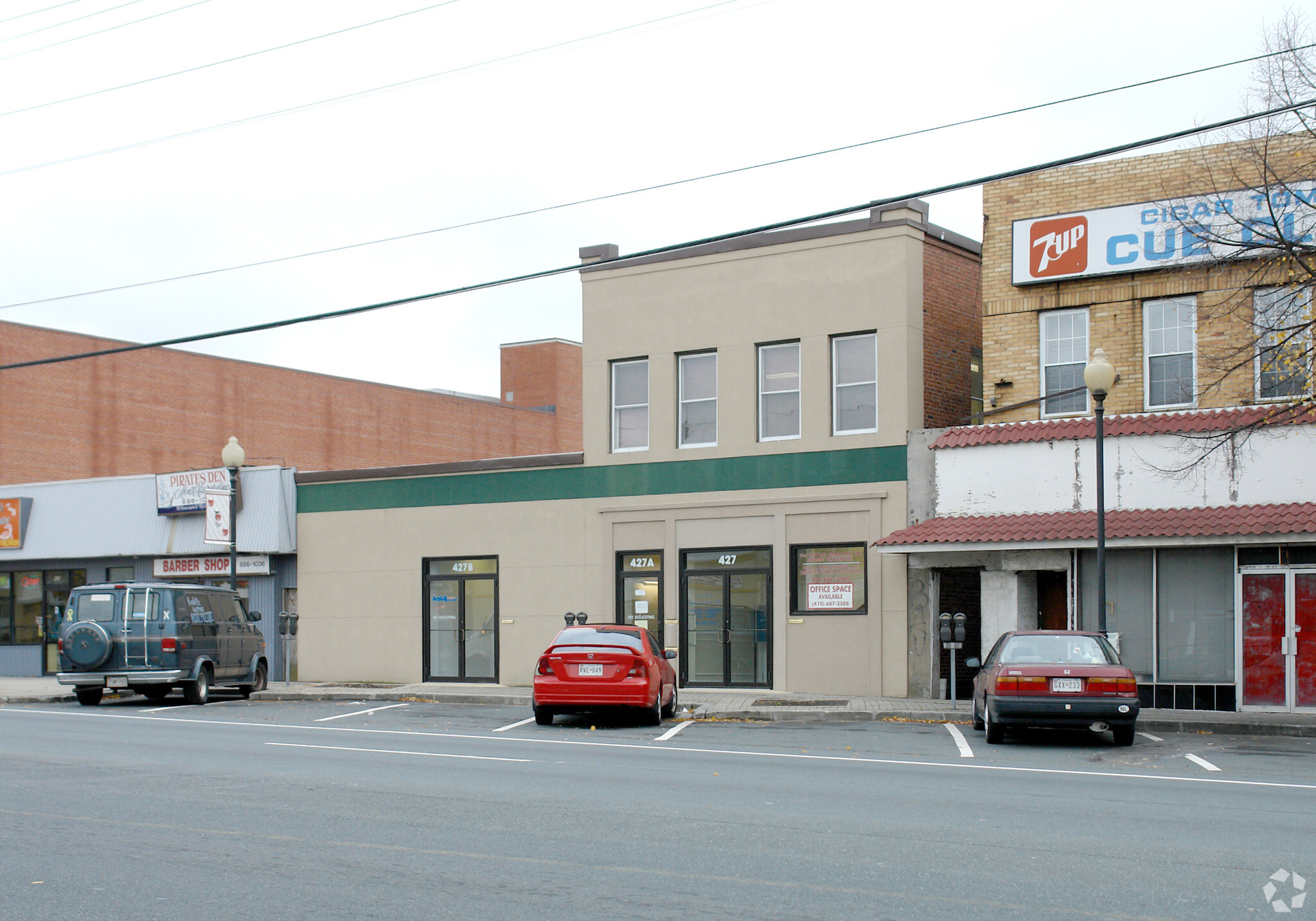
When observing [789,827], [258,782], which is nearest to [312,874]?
[789,827]

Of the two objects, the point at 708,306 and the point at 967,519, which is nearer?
the point at 967,519

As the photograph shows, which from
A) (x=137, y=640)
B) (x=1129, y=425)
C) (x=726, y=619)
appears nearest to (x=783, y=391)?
(x=726, y=619)

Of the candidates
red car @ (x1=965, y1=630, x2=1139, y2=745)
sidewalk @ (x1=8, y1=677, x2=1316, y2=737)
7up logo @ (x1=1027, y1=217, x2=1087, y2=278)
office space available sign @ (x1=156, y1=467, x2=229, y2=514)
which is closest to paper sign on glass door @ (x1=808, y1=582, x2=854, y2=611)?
sidewalk @ (x1=8, y1=677, x2=1316, y2=737)

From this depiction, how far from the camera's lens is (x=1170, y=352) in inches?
832

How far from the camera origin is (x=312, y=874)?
26.2 ft

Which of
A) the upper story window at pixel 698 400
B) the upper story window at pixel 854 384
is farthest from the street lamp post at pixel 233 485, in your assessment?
the upper story window at pixel 854 384

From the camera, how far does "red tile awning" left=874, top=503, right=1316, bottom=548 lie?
1877 cm

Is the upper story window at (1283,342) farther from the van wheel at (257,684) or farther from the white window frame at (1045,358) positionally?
the van wheel at (257,684)

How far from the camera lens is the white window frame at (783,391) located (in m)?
23.8

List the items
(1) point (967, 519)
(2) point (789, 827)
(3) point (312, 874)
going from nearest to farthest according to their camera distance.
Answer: (3) point (312, 874)
(2) point (789, 827)
(1) point (967, 519)

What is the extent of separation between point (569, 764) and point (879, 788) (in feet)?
10.9

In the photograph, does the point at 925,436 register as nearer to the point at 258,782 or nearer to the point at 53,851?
the point at 258,782

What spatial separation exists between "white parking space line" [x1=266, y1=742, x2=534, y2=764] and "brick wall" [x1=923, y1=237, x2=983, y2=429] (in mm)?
11581

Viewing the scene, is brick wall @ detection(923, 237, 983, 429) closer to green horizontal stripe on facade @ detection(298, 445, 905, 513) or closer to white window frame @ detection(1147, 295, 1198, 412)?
green horizontal stripe on facade @ detection(298, 445, 905, 513)
